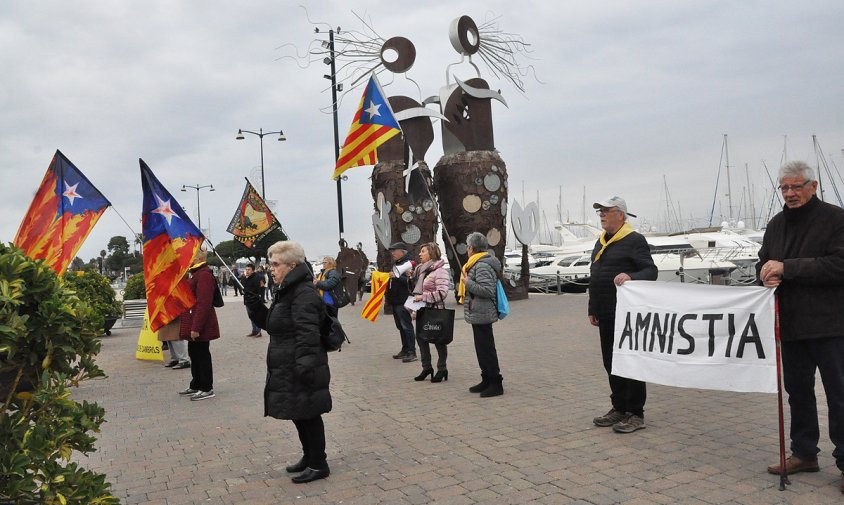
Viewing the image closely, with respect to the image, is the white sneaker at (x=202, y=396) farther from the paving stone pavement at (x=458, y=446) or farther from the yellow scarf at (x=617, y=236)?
the yellow scarf at (x=617, y=236)

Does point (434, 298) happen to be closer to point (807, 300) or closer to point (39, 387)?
point (807, 300)

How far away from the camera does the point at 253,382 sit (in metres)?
8.86

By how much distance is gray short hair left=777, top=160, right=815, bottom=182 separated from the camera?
13.4ft

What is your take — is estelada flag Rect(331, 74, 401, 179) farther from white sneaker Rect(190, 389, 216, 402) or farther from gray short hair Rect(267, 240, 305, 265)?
gray short hair Rect(267, 240, 305, 265)

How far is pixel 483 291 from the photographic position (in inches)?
280

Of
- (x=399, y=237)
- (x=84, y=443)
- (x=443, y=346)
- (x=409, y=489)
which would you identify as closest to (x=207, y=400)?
(x=443, y=346)

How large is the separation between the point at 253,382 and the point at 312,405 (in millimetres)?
4559

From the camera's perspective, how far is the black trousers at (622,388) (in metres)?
5.57

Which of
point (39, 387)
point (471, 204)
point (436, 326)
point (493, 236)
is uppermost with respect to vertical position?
point (471, 204)

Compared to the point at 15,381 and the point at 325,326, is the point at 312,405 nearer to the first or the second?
the point at 325,326

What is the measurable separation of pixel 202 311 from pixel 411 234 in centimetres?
1167

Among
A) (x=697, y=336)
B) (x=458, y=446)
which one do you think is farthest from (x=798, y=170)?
(x=458, y=446)

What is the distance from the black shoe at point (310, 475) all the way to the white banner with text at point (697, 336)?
2.36 meters

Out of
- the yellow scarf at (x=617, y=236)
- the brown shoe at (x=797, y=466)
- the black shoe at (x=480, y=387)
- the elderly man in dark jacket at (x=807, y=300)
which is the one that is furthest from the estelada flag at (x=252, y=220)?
the brown shoe at (x=797, y=466)
